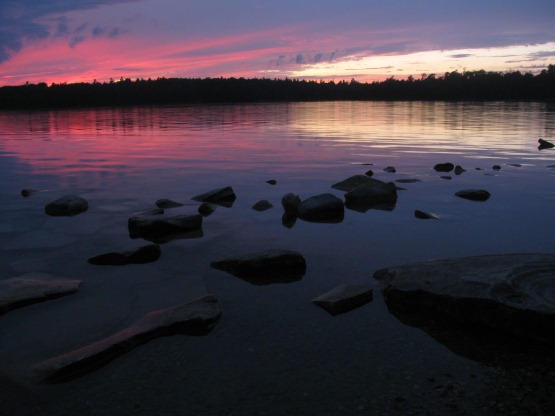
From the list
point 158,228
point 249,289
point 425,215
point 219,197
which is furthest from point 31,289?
point 425,215

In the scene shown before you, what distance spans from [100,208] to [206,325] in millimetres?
5498

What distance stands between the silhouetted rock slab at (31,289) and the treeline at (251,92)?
11406 centimetres

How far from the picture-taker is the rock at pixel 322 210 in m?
7.66

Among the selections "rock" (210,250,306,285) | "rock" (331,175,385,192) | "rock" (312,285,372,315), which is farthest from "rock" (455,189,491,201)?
"rock" (312,285,372,315)

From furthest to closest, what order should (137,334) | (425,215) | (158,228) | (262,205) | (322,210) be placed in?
1. (262,205)
2. (322,210)
3. (425,215)
4. (158,228)
5. (137,334)

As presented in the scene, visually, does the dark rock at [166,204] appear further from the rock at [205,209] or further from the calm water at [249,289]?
the rock at [205,209]

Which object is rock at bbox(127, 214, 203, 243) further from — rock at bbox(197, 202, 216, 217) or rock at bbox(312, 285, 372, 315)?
rock at bbox(312, 285, 372, 315)

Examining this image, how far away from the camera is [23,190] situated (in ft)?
33.0

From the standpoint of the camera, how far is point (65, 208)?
318 inches

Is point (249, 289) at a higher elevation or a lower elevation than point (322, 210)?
lower

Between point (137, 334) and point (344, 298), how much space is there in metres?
1.75

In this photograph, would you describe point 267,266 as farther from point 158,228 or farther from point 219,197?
point 219,197

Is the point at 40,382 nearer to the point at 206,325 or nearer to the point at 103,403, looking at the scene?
the point at 103,403

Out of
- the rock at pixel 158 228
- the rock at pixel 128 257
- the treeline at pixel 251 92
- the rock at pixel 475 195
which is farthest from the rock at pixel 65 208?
the treeline at pixel 251 92
